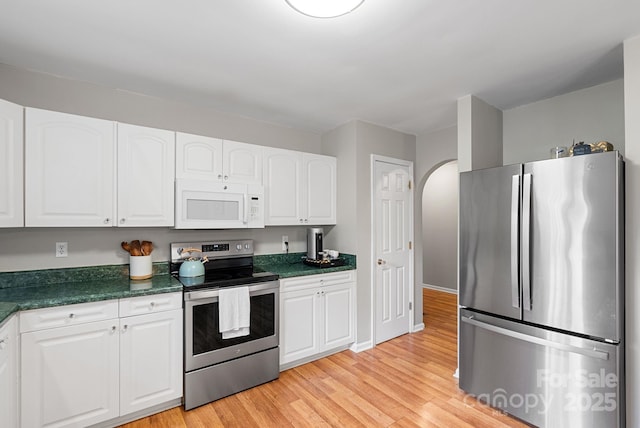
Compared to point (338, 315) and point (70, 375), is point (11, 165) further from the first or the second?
point (338, 315)

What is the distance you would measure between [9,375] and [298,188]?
2.43 m

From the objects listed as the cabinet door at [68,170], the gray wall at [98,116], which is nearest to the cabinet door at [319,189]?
the gray wall at [98,116]

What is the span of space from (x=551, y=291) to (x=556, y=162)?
823 millimetres

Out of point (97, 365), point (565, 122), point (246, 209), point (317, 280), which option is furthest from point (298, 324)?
point (565, 122)

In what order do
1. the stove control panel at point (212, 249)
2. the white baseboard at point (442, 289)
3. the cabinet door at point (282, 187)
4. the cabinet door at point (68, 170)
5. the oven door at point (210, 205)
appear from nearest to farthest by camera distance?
the cabinet door at point (68, 170) → the oven door at point (210, 205) → the stove control panel at point (212, 249) → the cabinet door at point (282, 187) → the white baseboard at point (442, 289)

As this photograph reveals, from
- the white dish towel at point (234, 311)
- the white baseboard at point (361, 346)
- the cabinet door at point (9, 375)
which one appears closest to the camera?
the cabinet door at point (9, 375)

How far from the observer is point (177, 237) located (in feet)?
9.14

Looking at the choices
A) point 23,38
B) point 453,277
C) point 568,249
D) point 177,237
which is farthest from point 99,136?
point 453,277

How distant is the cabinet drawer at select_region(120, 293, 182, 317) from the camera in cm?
204

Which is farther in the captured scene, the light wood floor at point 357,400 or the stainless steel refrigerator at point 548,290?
the light wood floor at point 357,400

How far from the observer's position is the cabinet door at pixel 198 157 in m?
2.53

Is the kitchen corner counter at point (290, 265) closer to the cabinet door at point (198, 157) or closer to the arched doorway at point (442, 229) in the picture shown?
the cabinet door at point (198, 157)

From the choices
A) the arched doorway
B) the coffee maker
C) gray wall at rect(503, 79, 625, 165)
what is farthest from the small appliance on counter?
the arched doorway

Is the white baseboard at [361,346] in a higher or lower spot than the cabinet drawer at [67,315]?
lower
